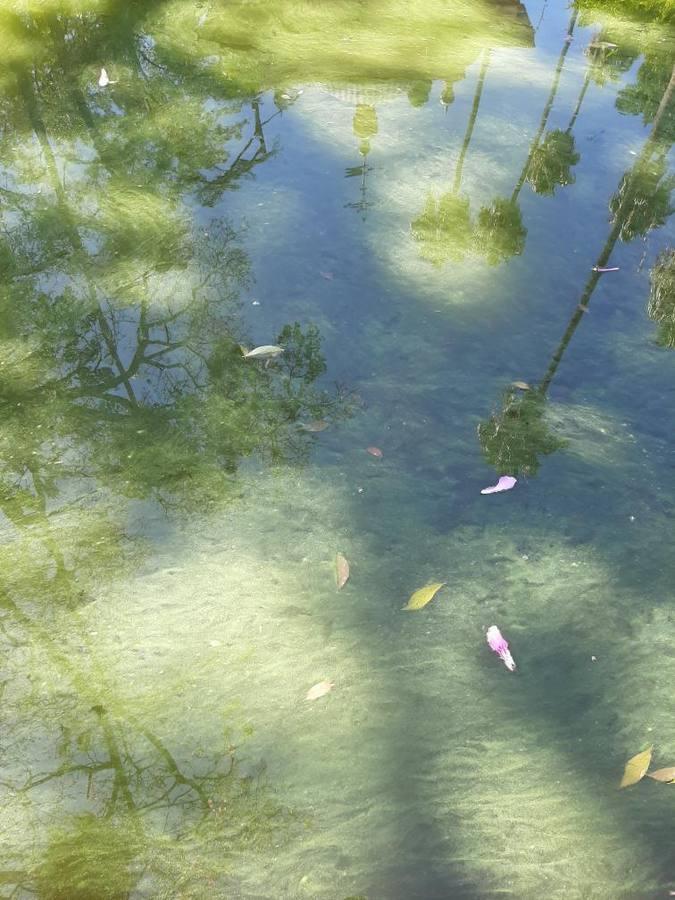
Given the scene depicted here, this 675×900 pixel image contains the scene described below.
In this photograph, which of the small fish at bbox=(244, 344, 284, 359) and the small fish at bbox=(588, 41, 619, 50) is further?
the small fish at bbox=(588, 41, 619, 50)

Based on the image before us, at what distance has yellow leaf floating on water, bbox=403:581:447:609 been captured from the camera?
6.26 ft

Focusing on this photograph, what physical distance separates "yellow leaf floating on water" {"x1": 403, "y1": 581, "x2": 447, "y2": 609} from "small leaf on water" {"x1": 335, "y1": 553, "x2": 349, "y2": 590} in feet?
0.55

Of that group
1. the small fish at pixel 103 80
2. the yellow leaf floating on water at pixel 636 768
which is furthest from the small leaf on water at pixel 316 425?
the small fish at pixel 103 80

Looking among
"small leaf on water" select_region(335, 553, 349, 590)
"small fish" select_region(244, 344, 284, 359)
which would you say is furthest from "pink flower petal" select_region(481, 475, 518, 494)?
"small fish" select_region(244, 344, 284, 359)

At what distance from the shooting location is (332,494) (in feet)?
7.06

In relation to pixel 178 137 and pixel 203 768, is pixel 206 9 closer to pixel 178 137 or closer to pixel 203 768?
pixel 178 137

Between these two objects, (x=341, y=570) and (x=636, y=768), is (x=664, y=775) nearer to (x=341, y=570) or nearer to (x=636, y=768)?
(x=636, y=768)

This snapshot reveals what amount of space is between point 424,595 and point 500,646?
22 centimetres

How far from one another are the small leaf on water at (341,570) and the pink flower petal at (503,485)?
459mm

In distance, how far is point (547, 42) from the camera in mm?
4656

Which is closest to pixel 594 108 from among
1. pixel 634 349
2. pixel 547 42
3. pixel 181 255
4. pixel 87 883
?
pixel 547 42

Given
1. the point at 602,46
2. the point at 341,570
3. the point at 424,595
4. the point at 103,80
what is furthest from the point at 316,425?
the point at 602,46

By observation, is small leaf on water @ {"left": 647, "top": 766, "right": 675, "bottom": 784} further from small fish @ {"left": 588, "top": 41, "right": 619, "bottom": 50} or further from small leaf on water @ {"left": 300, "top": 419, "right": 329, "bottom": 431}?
small fish @ {"left": 588, "top": 41, "right": 619, "bottom": 50}

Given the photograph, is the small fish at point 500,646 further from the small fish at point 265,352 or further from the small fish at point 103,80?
the small fish at point 103,80
